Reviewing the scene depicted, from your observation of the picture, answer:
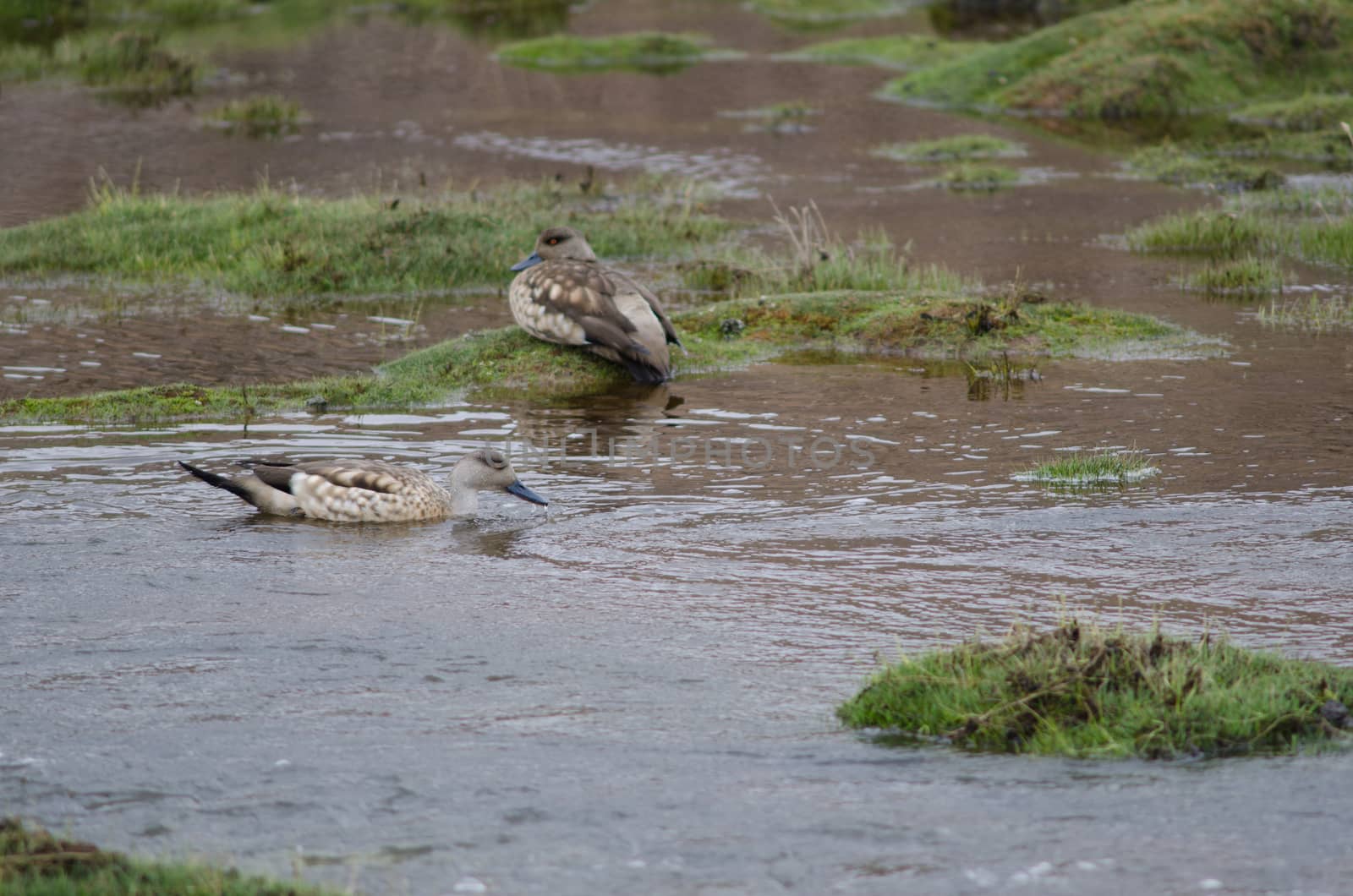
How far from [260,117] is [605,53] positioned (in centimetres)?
1403

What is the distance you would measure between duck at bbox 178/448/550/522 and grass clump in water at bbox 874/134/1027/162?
21.2m

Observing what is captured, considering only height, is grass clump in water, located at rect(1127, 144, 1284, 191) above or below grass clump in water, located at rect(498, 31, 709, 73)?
below

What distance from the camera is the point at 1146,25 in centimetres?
3625

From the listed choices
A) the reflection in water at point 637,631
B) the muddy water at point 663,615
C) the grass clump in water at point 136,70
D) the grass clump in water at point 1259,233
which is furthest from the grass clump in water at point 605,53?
the reflection in water at point 637,631

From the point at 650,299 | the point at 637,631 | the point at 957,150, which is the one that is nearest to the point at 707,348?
the point at 650,299

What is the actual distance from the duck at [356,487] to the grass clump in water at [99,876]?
16.3 feet

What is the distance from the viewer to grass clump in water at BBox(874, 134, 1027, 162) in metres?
30.8

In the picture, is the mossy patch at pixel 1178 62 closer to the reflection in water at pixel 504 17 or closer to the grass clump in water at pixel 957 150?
the grass clump in water at pixel 957 150

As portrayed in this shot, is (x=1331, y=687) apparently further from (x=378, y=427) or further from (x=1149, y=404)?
(x=378, y=427)

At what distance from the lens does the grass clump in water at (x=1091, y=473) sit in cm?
1144

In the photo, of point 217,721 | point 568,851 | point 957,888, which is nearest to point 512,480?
point 217,721

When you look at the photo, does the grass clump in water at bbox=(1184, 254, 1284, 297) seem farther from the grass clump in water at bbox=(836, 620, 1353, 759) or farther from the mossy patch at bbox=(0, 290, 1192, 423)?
the grass clump in water at bbox=(836, 620, 1353, 759)

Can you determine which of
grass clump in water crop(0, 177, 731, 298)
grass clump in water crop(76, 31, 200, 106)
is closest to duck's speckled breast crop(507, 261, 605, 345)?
grass clump in water crop(0, 177, 731, 298)

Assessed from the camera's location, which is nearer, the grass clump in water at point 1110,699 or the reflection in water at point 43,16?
the grass clump in water at point 1110,699
